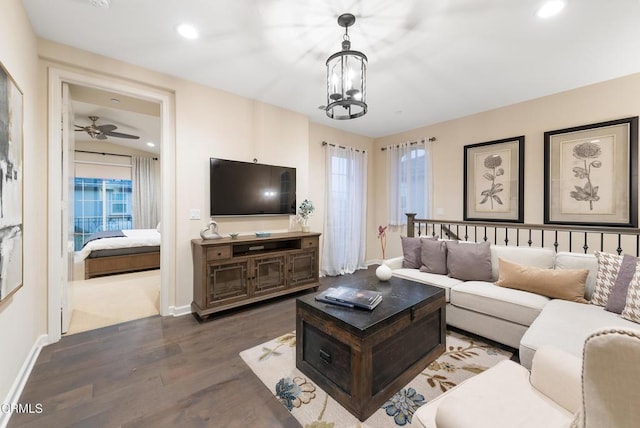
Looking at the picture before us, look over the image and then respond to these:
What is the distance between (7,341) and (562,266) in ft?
14.0

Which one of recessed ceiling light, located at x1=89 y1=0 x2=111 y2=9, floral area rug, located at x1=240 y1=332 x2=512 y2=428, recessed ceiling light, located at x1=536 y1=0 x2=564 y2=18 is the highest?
recessed ceiling light, located at x1=89 y1=0 x2=111 y2=9

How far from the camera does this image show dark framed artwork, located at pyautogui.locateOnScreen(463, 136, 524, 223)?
3.74 metres

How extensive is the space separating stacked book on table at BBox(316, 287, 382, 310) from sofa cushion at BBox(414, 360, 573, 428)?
725 mm

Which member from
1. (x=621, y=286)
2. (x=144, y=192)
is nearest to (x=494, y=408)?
(x=621, y=286)

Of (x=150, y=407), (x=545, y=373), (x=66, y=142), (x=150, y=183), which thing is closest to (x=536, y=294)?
(x=545, y=373)

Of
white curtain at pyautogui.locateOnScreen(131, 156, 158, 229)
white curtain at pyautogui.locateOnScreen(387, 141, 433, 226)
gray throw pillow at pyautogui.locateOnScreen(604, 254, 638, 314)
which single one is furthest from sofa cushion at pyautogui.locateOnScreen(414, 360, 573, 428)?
white curtain at pyautogui.locateOnScreen(131, 156, 158, 229)

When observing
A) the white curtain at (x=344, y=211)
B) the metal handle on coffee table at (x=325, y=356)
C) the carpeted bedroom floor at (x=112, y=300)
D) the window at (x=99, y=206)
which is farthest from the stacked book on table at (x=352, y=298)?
the window at (x=99, y=206)

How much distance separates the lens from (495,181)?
3.94 metres

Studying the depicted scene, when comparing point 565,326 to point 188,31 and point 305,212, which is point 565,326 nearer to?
point 305,212

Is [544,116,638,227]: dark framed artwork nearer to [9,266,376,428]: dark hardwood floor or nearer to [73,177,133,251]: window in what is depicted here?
[9,266,376,428]: dark hardwood floor

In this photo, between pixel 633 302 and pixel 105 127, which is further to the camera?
pixel 105 127

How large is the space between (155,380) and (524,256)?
11.3 ft

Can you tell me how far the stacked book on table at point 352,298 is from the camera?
1.82 m

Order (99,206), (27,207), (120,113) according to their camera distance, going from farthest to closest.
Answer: (99,206), (120,113), (27,207)
